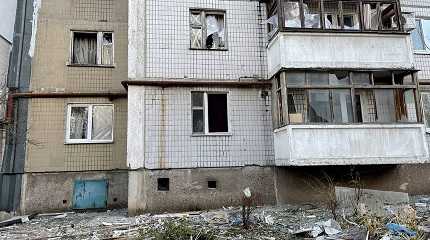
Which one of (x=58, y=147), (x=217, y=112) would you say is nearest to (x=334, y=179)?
(x=217, y=112)

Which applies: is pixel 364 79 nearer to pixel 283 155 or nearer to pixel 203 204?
pixel 283 155

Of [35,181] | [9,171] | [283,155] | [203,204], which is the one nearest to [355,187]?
[283,155]

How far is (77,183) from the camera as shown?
1063 cm

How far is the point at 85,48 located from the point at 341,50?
832 cm

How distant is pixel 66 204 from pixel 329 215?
765 cm

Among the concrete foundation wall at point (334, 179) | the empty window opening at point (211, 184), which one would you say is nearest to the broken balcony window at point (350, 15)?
the concrete foundation wall at point (334, 179)

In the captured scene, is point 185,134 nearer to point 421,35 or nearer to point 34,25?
point 34,25

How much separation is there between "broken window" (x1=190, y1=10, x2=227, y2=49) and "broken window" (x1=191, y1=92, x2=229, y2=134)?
1575mm

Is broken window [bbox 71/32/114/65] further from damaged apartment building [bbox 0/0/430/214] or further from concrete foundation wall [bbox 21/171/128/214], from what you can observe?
concrete foundation wall [bbox 21/171/128/214]

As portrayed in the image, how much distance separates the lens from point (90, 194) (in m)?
10.7

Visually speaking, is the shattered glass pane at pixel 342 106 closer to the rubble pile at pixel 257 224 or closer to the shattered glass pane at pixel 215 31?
the rubble pile at pixel 257 224

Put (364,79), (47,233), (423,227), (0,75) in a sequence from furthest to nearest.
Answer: (0,75), (364,79), (47,233), (423,227)

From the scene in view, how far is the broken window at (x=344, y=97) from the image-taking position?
9.37m

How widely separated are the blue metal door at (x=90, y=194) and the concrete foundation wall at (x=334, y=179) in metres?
5.44
